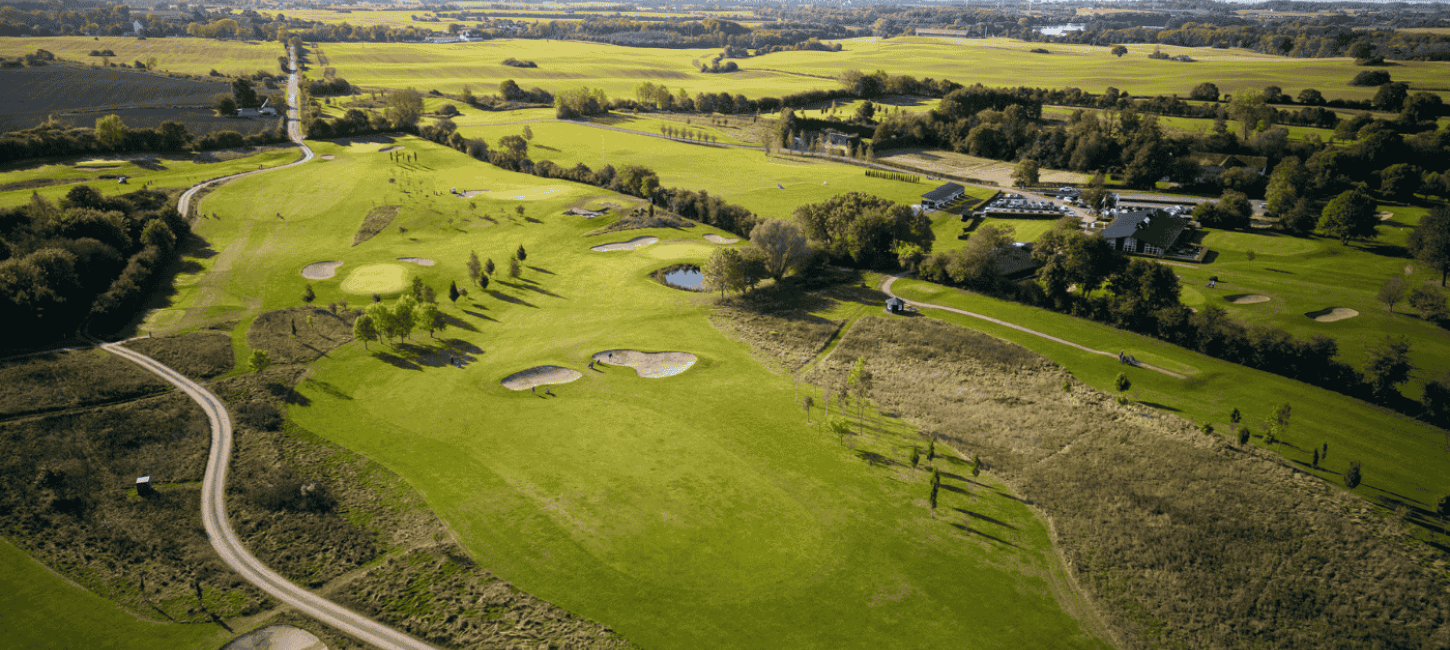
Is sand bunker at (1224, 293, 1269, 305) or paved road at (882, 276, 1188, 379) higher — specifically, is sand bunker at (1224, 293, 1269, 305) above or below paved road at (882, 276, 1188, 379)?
above

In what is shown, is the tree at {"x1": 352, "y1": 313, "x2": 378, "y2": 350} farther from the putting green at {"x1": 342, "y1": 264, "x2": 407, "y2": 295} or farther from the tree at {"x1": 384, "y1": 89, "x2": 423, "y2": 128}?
the tree at {"x1": 384, "y1": 89, "x2": 423, "y2": 128}

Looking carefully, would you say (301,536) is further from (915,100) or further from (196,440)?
(915,100)

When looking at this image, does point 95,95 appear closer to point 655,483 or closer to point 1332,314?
point 655,483

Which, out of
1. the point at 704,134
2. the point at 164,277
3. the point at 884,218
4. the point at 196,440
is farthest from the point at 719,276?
the point at 704,134

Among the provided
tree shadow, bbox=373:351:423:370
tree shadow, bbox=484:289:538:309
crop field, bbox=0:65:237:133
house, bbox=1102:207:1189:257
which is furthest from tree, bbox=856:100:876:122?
crop field, bbox=0:65:237:133

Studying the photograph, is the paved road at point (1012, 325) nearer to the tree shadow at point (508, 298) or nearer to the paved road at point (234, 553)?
the tree shadow at point (508, 298)

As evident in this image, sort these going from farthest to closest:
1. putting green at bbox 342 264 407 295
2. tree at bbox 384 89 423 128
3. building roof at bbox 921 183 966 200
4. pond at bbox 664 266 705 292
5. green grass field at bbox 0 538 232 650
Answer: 1. tree at bbox 384 89 423 128
2. building roof at bbox 921 183 966 200
3. pond at bbox 664 266 705 292
4. putting green at bbox 342 264 407 295
5. green grass field at bbox 0 538 232 650
